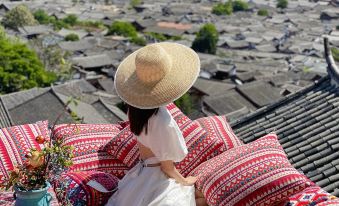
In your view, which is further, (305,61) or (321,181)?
(305,61)

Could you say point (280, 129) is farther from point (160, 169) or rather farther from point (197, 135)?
point (160, 169)

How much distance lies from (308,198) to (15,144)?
237cm

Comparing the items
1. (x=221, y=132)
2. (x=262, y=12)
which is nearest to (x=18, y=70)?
(x=221, y=132)

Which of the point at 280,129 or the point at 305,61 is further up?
the point at 280,129

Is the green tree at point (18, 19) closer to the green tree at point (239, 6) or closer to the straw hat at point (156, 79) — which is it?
the green tree at point (239, 6)

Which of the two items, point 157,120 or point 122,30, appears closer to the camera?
point 157,120

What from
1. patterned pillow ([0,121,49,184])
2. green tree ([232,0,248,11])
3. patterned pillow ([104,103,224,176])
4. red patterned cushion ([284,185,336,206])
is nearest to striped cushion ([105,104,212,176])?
patterned pillow ([104,103,224,176])

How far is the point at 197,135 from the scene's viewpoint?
4172 millimetres

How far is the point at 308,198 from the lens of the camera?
340cm

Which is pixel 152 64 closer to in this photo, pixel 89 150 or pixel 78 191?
pixel 78 191

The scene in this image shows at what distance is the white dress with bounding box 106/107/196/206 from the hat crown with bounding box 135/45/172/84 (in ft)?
0.72

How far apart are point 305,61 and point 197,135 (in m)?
30.8

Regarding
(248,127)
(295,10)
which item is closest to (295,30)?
(295,10)

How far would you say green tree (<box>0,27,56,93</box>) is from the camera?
1950 centimetres
